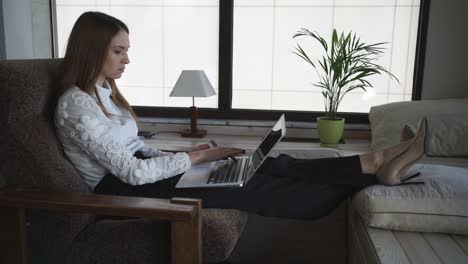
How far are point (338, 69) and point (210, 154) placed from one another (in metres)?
1.17

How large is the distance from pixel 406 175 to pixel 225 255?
76 centimetres

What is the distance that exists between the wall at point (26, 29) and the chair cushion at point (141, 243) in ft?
6.05

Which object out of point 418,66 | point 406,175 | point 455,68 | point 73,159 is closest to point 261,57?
point 418,66

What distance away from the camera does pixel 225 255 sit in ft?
4.34

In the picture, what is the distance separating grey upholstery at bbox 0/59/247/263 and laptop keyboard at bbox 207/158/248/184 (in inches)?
6.9

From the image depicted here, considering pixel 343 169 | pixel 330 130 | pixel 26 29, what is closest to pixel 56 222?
pixel 343 169

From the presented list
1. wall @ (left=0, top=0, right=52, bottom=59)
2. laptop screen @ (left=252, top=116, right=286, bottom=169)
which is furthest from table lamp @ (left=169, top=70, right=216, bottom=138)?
wall @ (left=0, top=0, right=52, bottom=59)

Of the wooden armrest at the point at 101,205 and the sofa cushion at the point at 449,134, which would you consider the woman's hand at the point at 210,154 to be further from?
the sofa cushion at the point at 449,134

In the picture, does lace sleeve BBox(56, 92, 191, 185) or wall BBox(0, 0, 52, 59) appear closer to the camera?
lace sleeve BBox(56, 92, 191, 185)

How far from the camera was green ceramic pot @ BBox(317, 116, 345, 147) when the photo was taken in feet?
8.36

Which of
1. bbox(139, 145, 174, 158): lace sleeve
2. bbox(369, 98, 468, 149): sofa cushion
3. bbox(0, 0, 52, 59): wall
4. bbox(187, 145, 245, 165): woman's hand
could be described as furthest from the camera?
bbox(0, 0, 52, 59): wall

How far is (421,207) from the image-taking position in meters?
1.32

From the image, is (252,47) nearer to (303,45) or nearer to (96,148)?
(303,45)

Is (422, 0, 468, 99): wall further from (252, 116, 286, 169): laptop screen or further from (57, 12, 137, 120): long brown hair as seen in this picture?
(57, 12, 137, 120): long brown hair
